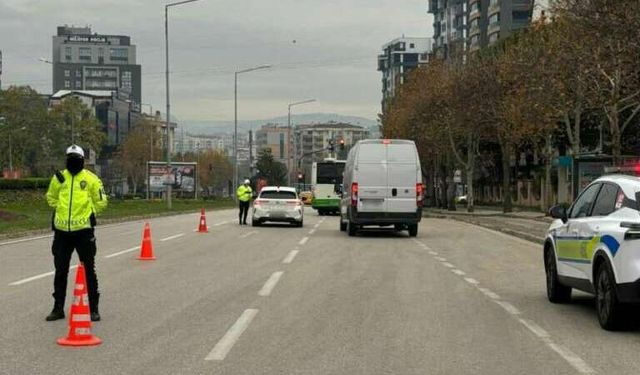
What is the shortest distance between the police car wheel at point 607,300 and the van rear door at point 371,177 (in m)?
16.2

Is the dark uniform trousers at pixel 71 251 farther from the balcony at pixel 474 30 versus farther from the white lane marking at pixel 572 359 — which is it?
the balcony at pixel 474 30

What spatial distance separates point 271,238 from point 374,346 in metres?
17.1

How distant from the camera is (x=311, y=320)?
997 cm

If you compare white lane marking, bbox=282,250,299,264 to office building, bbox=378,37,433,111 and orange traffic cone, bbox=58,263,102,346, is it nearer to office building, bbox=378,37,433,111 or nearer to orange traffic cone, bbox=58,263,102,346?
orange traffic cone, bbox=58,263,102,346

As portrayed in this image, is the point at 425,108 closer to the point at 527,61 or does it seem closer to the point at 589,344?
the point at 527,61

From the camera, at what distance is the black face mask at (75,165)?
381 inches

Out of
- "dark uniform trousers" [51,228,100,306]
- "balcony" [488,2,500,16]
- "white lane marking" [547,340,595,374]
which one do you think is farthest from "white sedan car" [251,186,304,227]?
"balcony" [488,2,500,16]

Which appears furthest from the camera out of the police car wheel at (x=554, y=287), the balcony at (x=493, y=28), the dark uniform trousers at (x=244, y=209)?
the balcony at (x=493, y=28)

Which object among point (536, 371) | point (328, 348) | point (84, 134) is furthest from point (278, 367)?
point (84, 134)

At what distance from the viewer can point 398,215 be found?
26.0 meters

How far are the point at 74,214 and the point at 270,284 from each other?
14.9 feet

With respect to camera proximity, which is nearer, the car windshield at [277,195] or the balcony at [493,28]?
the car windshield at [277,195]

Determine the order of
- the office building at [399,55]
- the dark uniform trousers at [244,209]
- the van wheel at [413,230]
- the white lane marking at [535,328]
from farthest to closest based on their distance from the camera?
the office building at [399,55] < the dark uniform trousers at [244,209] < the van wheel at [413,230] < the white lane marking at [535,328]

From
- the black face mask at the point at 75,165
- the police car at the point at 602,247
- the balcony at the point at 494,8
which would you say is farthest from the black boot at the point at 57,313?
the balcony at the point at 494,8
